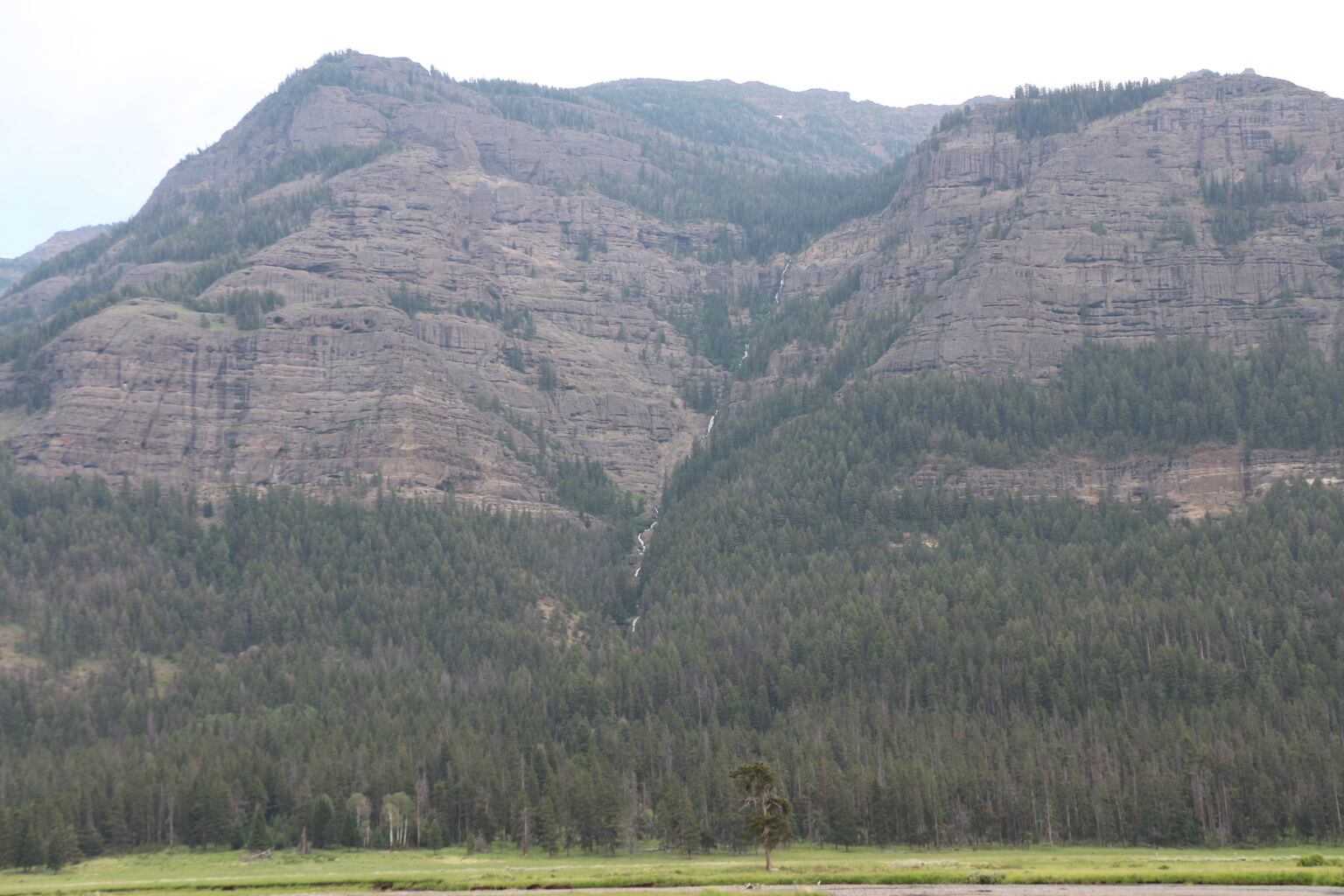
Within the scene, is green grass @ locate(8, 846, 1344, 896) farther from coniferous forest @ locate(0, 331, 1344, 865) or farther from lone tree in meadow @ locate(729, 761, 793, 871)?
coniferous forest @ locate(0, 331, 1344, 865)

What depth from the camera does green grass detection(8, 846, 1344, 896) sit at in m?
89.0

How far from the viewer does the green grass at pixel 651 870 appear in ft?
292

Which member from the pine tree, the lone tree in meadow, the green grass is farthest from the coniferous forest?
the lone tree in meadow

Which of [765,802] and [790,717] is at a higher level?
[765,802]

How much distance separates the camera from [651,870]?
103938mm

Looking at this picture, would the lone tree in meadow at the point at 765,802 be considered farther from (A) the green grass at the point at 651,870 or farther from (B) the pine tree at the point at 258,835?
(B) the pine tree at the point at 258,835

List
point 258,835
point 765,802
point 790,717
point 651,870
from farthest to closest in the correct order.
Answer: point 790,717, point 258,835, point 651,870, point 765,802

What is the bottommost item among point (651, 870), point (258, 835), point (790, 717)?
point (258, 835)

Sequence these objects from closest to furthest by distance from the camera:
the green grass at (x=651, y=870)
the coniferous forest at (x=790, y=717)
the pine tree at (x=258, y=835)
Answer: the green grass at (x=651, y=870) < the coniferous forest at (x=790, y=717) < the pine tree at (x=258, y=835)

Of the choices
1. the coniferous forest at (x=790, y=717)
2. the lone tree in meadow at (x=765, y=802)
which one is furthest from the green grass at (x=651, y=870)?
the coniferous forest at (x=790, y=717)

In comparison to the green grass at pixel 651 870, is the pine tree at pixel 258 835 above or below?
below

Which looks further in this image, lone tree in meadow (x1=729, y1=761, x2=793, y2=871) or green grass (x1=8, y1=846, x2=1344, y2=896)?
lone tree in meadow (x1=729, y1=761, x2=793, y2=871)

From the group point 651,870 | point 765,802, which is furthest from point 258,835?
point 765,802

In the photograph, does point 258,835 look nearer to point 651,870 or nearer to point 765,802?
point 651,870
